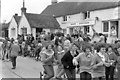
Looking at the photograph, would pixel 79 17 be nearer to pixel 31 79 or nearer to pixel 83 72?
pixel 31 79

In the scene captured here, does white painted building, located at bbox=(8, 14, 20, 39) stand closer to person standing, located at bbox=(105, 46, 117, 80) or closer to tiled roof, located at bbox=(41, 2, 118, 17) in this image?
tiled roof, located at bbox=(41, 2, 118, 17)

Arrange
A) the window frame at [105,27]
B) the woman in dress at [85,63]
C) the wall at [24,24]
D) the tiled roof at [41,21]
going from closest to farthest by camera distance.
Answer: the woman in dress at [85,63], the window frame at [105,27], the tiled roof at [41,21], the wall at [24,24]

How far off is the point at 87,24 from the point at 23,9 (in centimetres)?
1762

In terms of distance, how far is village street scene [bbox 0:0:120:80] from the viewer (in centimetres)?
793

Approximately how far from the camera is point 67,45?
356 inches

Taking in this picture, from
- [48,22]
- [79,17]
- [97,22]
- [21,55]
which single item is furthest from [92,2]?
[21,55]

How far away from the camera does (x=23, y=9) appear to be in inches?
1679

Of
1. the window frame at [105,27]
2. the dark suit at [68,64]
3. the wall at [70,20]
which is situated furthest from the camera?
the wall at [70,20]

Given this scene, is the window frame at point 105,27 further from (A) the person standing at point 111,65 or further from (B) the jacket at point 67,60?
(B) the jacket at point 67,60

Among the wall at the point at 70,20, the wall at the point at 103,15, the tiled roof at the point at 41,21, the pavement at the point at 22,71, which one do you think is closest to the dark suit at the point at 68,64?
the pavement at the point at 22,71

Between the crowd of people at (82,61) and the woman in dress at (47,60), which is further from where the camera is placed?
the woman in dress at (47,60)

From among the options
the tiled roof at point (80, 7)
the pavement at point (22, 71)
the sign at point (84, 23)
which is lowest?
the pavement at point (22, 71)

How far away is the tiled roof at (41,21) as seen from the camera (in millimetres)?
32753

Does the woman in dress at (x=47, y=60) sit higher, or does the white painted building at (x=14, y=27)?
the white painted building at (x=14, y=27)
